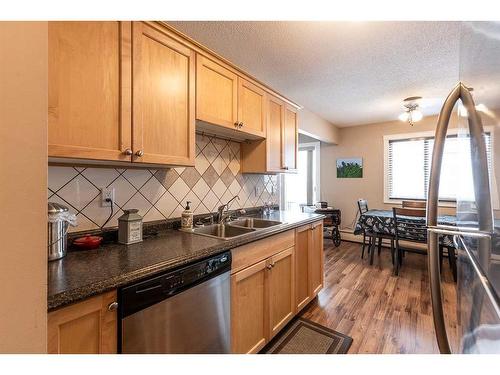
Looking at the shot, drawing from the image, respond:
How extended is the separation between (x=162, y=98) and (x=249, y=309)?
1.39m

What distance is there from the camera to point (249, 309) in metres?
1.51

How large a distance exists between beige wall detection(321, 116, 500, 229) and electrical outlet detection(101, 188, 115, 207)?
14.3 feet

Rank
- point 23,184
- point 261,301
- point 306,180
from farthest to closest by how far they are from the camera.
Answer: point 306,180 → point 261,301 → point 23,184

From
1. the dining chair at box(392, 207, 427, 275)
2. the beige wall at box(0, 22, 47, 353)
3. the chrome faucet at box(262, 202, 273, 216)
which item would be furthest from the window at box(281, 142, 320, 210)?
the beige wall at box(0, 22, 47, 353)

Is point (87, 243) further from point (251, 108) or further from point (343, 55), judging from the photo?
point (343, 55)

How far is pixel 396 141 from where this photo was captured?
4.29 metres

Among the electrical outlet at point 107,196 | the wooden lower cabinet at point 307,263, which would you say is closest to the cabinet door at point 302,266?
the wooden lower cabinet at point 307,263

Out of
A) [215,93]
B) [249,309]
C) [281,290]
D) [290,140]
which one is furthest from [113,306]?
[290,140]

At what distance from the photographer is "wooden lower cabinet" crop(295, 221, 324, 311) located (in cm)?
209

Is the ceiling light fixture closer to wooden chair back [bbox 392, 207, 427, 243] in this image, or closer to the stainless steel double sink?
wooden chair back [bbox 392, 207, 427, 243]

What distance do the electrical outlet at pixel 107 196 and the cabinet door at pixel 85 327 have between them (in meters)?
0.73

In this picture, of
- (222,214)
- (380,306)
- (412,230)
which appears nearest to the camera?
(222,214)
